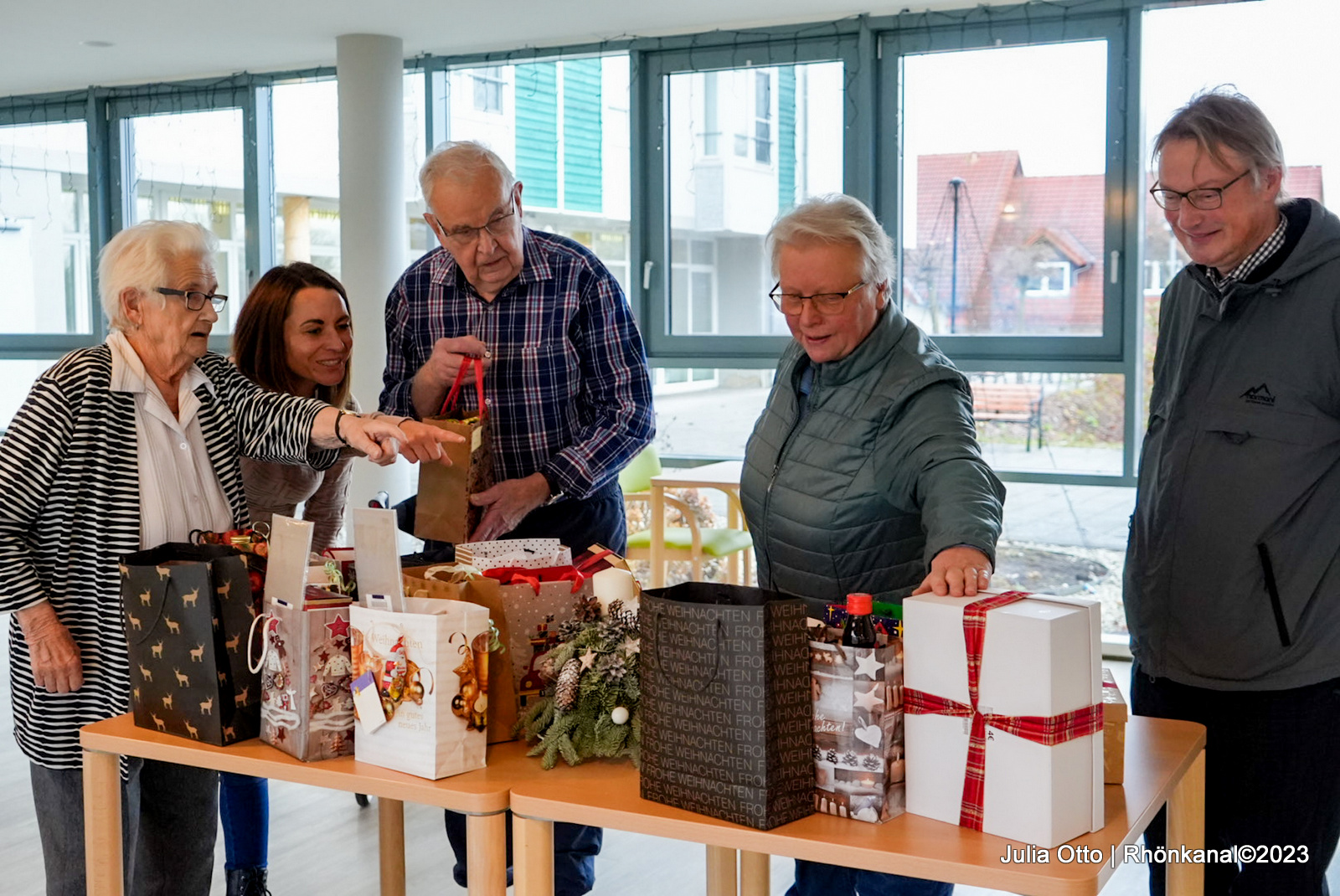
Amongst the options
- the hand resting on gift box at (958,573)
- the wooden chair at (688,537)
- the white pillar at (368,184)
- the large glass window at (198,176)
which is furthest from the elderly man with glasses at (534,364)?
the large glass window at (198,176)

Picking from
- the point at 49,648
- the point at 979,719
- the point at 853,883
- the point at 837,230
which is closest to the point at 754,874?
the point at 853,883

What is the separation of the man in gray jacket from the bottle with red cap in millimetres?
738

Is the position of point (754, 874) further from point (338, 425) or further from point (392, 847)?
point (338, 425)

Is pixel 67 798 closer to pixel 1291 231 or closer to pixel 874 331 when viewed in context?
pixel 874 331

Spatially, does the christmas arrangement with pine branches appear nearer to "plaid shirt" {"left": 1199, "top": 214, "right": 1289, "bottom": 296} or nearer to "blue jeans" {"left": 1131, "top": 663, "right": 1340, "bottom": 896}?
"blue jeans" {"left": 1131, "top": 663, "right": 1340, "bottom": 896}

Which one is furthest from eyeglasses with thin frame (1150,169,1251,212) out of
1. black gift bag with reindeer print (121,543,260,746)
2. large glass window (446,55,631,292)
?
large glass window (446,55,631,292)

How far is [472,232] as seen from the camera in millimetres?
2303

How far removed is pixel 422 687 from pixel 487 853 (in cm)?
22

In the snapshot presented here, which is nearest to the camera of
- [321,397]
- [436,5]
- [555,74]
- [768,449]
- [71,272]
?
[768,449]

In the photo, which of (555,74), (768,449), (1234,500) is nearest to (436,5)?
(555,74)

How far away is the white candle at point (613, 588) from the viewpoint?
5.77 ft

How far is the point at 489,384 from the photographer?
95.8 inches

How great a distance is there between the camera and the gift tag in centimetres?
158

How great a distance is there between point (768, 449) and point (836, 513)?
0.63 feet
